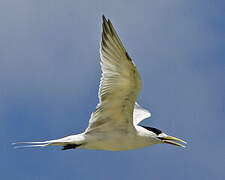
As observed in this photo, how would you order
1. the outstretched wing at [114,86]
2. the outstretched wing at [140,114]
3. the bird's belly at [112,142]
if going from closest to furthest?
the outstretched wing at [114,86]
the bird's belly at [112,142]
the outstretched wing at [140,114]

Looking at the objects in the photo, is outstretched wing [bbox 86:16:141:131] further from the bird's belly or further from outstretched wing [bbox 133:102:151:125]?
outstretched wing [bbox 133:102:151:125]

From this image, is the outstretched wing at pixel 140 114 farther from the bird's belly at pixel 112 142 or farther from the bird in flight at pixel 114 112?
the bird's belly at pixel 112 142

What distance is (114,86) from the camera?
9.27 meters

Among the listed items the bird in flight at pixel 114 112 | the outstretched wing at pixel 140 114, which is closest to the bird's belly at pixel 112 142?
the bird in flight at pixel 114 112

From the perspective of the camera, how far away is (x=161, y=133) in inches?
406

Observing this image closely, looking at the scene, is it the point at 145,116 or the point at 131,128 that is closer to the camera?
the point at 131,128

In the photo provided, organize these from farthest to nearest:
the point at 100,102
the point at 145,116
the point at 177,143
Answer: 1. the point at 145,116
2. the point at 177,143
3. the point at 100,102

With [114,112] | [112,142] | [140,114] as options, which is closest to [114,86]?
[114,112]

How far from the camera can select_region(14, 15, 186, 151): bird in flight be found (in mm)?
8906

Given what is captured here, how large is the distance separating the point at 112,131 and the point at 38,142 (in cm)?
145

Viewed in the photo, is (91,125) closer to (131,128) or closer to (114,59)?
(131,128)

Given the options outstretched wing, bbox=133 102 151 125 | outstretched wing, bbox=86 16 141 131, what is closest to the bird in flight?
outstretched wing, bbox=86 16 141 131

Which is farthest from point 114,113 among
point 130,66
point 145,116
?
point 145,116

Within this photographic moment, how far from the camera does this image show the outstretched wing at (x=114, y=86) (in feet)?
28.9
